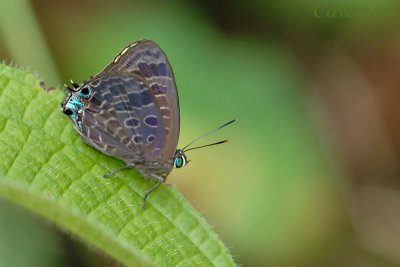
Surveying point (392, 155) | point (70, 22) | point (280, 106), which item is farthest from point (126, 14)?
point (392, 155)

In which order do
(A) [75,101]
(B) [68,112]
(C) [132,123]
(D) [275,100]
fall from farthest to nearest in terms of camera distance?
(D) [275,100]
(C) [132,123]
(A) [75,101]
(B) [68,112]

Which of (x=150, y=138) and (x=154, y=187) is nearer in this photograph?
(x=154, y=187)

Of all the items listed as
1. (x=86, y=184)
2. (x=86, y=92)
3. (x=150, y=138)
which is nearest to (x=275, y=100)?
(x=150, y=138)

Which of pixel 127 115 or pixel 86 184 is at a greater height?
pixel 127 115

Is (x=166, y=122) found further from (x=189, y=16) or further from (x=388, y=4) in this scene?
Result: (x=388, y=4)

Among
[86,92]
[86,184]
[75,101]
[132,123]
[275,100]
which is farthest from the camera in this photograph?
[275,100]

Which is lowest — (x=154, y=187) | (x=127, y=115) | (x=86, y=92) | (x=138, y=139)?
(x=154, y=187)

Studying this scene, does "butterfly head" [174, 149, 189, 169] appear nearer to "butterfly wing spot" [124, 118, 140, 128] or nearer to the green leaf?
"butterfly wing spot" [124, 118, 140, 128]

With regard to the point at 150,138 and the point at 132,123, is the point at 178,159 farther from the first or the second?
the point at 132,123

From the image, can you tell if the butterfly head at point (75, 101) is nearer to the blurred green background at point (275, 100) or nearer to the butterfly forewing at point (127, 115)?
the butterfly forewing at point (127, 115)
